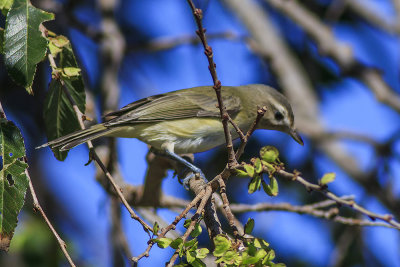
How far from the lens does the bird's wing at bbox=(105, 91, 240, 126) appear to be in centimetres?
404

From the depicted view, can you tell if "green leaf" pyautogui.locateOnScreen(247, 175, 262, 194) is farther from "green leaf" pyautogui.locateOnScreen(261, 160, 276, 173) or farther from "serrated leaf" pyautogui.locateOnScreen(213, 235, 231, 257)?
"serrated leaf" pyautogui.locateOnScreen(213, 235, 231, 257)

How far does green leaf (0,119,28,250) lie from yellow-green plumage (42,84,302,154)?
997mm

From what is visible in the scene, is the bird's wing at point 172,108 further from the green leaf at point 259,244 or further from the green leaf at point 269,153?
the green leaf at point 259,244

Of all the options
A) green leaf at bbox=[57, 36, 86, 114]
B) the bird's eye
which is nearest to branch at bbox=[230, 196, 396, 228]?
the bird's eye

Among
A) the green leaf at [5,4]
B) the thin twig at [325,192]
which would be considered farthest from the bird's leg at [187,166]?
the green leaf at [5,4]

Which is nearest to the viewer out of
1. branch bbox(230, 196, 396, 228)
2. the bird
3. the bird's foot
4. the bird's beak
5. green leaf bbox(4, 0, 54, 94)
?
green leaf bbox(4, 0, 54, 94)

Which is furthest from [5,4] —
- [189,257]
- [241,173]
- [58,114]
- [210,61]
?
[189,257]

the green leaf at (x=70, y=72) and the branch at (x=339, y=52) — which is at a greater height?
the green leaf at (x=70, y=72)

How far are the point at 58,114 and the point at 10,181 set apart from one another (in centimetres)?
62

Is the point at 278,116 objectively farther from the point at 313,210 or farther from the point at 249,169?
the point at 249,169

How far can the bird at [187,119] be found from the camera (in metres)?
4.02

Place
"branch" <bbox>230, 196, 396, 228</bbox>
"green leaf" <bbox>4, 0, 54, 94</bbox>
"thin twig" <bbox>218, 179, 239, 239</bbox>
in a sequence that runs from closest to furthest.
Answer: "thin twig" <bbox>218, 179, 239, 239</bbox> < "green leaf" <bbox>4, 0, 54, 94</bbox> < "branch" <bbox>230, 196, 396, 228</bbox>

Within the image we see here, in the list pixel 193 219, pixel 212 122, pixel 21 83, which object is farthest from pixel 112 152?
pixel 193 219

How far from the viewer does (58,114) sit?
10.0ft
